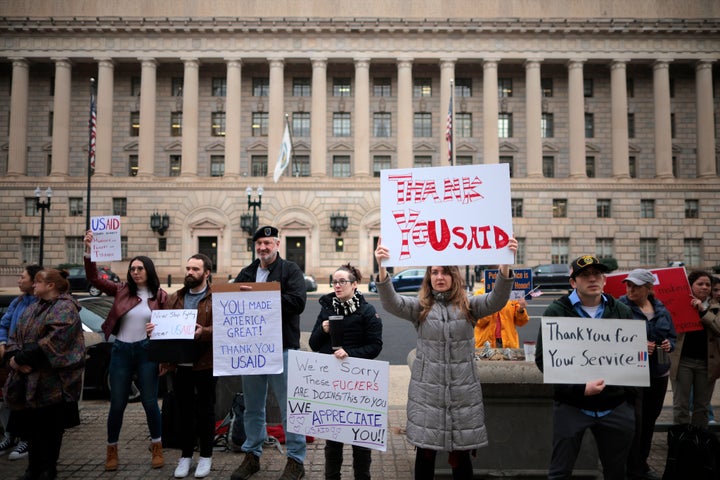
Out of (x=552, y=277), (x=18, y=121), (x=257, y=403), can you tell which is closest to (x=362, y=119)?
(x=552, y=277)

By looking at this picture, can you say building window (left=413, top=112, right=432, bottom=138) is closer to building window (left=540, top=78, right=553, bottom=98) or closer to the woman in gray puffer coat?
building window (left=540, top=78, right=553, bottom=98)

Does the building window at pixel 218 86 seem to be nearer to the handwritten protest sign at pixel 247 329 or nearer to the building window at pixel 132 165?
the building window at pixel 132 165

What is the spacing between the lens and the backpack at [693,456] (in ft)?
14.2

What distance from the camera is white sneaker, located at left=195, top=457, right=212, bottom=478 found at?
202 inches

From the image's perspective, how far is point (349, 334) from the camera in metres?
4.84

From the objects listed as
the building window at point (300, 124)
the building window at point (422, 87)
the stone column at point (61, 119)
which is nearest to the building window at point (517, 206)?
the building window at point (422, 87)

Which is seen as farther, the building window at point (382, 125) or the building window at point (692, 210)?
the building window at point (382, 125)

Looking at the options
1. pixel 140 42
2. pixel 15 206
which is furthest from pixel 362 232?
pixel 15 206

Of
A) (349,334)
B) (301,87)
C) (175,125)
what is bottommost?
(349,334)

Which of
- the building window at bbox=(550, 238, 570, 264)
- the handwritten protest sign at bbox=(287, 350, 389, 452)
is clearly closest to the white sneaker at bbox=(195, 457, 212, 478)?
the handwritten protest sign at bbox=(287, 350, 389, 452)

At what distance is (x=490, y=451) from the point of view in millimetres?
5020

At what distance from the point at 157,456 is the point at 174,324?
5.33 feet

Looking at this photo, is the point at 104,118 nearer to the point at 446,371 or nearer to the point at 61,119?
the point at 61,119

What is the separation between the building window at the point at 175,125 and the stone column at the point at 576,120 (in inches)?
1381
